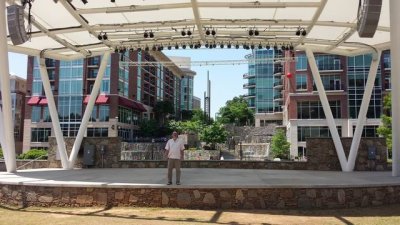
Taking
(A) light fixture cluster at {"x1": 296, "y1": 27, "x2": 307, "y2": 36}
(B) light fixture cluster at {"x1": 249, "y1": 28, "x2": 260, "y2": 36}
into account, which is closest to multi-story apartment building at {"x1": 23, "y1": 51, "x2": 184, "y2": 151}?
(B) light fixture cluster at {"x1": 249, "y1": 28, "x2": 260, "y2": 36}

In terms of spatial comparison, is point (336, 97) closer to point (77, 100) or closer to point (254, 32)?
point (77, 100)

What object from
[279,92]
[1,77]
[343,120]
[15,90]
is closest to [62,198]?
[1,77]

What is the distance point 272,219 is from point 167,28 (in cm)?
1152

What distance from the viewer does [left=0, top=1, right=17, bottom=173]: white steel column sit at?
14.6 m

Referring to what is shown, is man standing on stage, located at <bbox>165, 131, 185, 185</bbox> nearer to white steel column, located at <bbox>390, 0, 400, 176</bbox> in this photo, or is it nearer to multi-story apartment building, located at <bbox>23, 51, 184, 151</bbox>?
white steel column, located at <bbox>390, 0, 400, 176</bbox>

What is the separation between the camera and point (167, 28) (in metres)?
19.3

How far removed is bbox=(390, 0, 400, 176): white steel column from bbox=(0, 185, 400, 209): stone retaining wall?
2.46 meters

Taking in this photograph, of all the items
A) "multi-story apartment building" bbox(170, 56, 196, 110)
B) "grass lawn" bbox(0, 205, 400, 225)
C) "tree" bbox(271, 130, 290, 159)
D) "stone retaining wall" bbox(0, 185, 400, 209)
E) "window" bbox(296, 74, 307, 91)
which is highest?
"multi-story apartment building" bbox(170, 56, 196, 110)

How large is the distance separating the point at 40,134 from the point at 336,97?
42.2m

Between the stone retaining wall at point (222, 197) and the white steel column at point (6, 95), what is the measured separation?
4.66 metres

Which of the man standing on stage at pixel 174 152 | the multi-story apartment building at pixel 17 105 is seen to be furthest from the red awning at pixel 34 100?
the man standing on stage at pixel 174 152

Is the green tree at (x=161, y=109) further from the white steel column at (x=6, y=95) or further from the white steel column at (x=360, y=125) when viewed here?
the white steel column at (x=6, y=95)

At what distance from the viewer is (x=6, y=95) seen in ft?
49.9

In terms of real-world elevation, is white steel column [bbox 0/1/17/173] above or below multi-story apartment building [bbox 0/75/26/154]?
below
